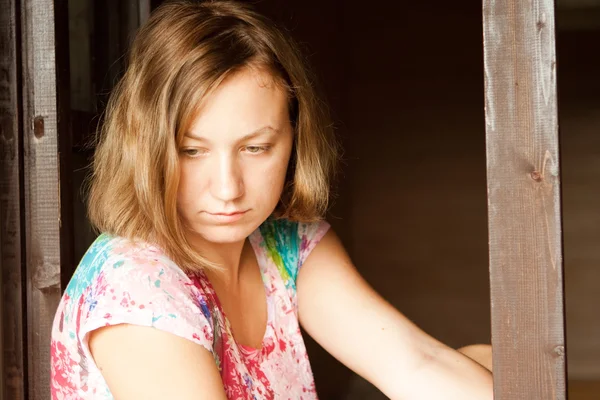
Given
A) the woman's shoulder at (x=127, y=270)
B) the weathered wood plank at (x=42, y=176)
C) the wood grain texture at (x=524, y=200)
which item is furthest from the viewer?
the weathered wood plank at (x=42, y=176)

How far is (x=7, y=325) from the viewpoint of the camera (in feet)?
5.56

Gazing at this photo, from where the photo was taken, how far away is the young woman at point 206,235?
4.43 feet

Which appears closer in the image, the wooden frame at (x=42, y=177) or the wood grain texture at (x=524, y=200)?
the wood grain texture at (x=524, y=200)

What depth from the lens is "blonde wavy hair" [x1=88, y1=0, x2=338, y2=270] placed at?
1443 mm

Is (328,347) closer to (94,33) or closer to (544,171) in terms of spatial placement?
(544,171)

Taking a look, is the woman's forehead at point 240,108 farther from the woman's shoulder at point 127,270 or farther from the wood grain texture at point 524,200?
the wood grain texture at point 524,200

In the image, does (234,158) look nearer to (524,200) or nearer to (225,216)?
(225,216)

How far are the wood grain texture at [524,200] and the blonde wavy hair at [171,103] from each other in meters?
0.45

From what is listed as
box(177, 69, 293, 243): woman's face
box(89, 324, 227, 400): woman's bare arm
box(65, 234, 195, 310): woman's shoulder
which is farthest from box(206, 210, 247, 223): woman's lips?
box(89, 324, 227, 400): woman's bare arm

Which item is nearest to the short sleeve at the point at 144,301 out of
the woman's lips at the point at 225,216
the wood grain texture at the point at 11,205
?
the woman's lips at the point at 225,216

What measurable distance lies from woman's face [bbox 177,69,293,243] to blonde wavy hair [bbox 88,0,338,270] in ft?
0.09

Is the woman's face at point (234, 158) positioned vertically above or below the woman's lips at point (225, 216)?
above

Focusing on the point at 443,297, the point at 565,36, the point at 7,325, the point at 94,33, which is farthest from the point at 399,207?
the point at 7,325

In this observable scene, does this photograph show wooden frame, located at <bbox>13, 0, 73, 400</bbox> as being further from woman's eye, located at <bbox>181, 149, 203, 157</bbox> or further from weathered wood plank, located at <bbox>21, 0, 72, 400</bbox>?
woman's eye, located at <bbox>181, 149, 203, 157</bbox>
